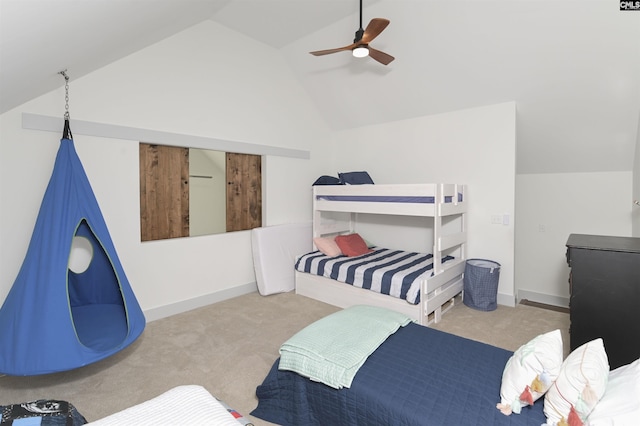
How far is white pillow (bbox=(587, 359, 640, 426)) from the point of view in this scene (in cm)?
106

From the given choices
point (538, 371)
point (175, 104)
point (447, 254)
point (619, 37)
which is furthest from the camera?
point (447, 254)

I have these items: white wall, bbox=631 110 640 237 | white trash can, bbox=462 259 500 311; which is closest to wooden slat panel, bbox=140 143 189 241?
white trash can, bbox=462 259 500 311

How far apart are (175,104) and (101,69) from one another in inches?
26.5

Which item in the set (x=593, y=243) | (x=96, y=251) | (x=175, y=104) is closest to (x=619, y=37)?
(x=593, y=243)

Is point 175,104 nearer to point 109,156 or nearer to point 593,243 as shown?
point 109,156

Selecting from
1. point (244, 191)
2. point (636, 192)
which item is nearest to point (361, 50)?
point (244, 191)

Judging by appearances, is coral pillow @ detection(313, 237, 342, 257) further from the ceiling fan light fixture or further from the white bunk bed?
the ceiling fan light fixture

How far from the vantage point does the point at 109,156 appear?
Result: 2906 millimetres

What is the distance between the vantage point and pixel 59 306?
6.66ft

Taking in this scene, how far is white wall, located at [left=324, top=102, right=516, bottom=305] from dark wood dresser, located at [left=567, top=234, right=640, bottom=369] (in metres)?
1.43

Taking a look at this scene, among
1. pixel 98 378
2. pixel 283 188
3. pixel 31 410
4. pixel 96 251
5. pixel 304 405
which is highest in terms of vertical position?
pixel 283 188

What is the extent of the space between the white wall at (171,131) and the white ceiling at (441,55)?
0.23 metres

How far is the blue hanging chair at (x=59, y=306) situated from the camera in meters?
1.93

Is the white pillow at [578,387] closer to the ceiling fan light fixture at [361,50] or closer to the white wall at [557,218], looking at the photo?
the ceiling fan light fixture at [361,50]
